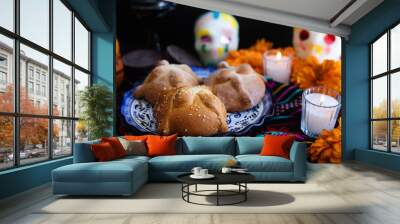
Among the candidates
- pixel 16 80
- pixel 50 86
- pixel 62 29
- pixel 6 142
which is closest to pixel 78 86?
pixel 62 29

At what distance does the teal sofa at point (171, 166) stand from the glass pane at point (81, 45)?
2511 millimetres

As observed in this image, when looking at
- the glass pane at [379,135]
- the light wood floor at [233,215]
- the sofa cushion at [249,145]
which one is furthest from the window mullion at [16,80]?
the glass pane at [379,135]

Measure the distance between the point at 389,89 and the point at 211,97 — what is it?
3.59 metres

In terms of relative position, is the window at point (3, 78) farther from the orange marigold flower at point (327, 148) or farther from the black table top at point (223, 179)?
the orange marigold flower at point (327, 148)

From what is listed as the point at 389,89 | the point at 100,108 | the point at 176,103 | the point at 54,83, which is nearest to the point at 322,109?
the point at 389,89

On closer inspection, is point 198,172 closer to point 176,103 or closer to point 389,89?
point 176,103

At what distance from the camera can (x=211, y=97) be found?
843 centimetres

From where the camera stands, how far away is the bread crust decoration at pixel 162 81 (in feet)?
27.8

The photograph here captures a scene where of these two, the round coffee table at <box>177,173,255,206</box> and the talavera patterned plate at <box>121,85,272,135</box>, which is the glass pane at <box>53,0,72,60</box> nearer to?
the talavera patterned plate at <box>121,85,272,135</box>

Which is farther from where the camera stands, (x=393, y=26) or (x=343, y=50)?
(x=343, y=50)

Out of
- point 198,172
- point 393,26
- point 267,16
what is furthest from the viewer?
point 267,16

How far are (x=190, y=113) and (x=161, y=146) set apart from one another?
202cm

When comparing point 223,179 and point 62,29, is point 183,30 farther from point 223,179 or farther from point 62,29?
point 223,179

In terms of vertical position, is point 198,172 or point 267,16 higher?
point 267,16
